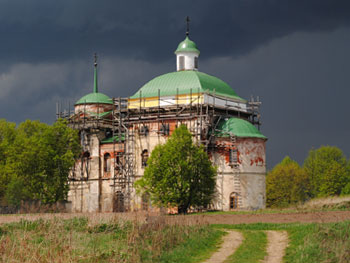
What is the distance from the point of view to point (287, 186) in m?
61.9

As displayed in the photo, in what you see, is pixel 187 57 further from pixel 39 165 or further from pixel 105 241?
pixel 105 241

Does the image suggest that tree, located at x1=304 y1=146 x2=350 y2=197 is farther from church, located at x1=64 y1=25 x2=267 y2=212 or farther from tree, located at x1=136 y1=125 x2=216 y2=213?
tree, located at x1=136 y1=125 x2=216 y2=213

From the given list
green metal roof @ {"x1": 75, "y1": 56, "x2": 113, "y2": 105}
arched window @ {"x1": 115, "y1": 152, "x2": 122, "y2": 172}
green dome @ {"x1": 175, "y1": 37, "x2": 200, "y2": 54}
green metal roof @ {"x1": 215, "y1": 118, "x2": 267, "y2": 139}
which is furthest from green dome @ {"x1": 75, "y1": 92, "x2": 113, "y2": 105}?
green metal roof @ {"x1": 215, "y1": 118, "x2": 267, "y2": 139}

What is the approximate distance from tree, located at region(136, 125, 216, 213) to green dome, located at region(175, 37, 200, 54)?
508 inches

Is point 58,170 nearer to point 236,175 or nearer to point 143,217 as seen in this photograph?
point 236,175

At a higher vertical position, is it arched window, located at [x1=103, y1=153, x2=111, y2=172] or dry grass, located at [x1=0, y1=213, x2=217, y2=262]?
arched window, located at [x1=103, y1=153, x2=111, y2=172]

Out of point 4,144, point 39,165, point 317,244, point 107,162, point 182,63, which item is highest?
point 182,63

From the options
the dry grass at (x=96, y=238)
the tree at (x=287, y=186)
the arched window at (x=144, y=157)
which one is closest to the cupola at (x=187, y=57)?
the arched window at (x=144, y=157)

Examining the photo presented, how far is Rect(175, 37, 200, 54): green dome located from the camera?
52.0 m

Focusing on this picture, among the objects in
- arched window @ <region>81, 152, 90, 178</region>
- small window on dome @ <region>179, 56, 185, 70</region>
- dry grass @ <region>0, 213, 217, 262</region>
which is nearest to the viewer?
dry grass @ <region>0, 213, 217, 262</region>

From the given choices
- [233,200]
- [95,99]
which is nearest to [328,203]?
[233,200]

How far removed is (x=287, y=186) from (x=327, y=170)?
4.82 metres

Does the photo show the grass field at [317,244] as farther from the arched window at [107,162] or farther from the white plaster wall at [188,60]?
the white plaster wall at [188,60]

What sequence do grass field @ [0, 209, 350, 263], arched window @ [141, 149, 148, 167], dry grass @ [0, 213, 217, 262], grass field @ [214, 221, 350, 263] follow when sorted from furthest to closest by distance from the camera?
arched window @ [141, 149, 148, 167] < grass field @ [214, 221, 350, 263] < grass field @ [0, 209, 350, 263] < dry grass @ [0, 213, 217, 262]
